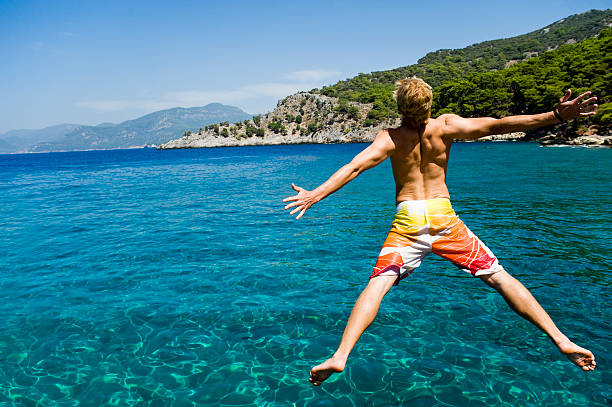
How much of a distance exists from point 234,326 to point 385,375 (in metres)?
2.95

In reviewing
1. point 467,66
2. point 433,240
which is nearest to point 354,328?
point 433,240

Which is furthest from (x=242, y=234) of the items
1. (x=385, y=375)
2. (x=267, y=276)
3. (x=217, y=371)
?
(x=385, y=375)

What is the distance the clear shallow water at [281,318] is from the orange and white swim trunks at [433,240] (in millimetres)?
2136

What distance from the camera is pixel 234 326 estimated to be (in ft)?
22.5

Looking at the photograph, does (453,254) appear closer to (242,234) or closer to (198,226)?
(242,234)

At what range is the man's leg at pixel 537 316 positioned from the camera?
356cm

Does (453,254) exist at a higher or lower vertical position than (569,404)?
higher

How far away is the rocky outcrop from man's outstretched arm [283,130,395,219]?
145 metres

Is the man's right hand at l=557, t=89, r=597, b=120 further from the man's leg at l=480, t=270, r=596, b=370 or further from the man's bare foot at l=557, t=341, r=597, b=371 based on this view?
the man's bare foot at l=557, t=341, r=597, b=371

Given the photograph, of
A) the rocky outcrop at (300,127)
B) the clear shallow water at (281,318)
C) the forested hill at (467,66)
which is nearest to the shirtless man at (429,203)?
the clear shallow water at (281,318)

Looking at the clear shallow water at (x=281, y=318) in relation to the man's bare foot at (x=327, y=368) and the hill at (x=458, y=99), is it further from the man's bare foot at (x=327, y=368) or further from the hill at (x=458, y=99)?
the hill at (x=458, y=99)

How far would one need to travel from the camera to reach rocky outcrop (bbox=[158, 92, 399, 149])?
155625mm

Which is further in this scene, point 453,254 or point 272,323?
point 272,323

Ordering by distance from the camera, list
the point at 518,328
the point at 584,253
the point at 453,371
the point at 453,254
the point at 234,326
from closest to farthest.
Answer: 1. the point at 453,254
2. the point at 453,371
3. the point at 518,328
4. the point at 234,326
5. the point at 584,253
